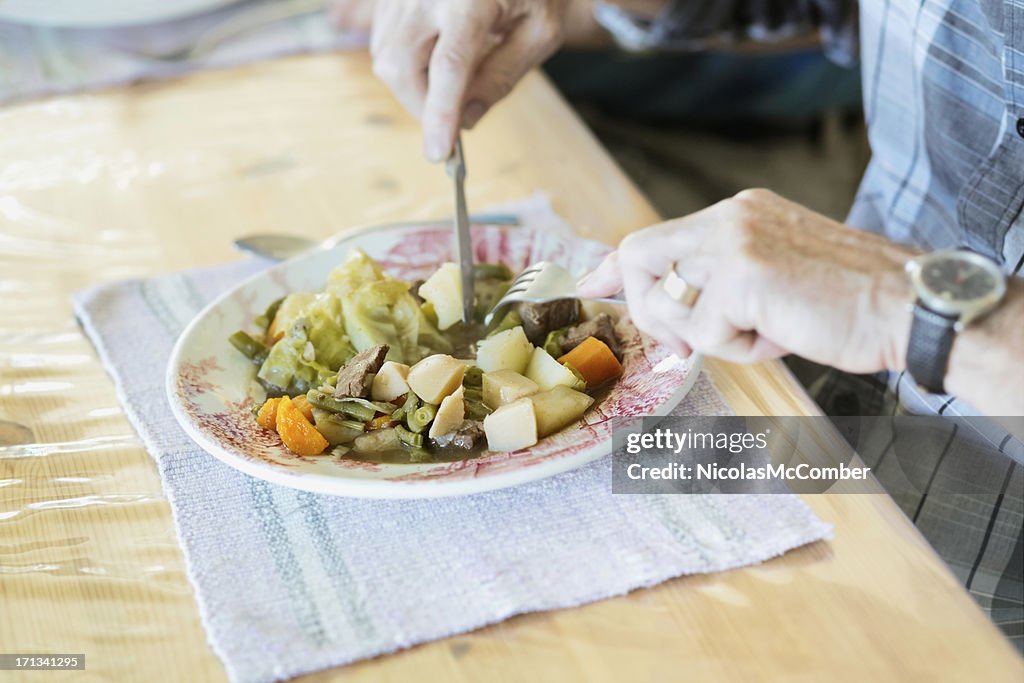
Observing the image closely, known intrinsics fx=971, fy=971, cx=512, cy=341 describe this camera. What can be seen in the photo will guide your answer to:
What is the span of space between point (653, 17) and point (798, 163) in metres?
1.15

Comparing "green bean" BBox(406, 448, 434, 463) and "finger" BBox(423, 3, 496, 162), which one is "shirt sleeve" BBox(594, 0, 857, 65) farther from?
"green bean" BBox(406, 448, 434, 463)

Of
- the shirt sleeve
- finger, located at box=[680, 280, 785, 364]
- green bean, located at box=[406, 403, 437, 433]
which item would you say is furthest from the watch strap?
the shirt sleeve

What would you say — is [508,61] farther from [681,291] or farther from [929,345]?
[929,345]

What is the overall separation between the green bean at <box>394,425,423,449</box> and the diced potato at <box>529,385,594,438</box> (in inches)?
4.8

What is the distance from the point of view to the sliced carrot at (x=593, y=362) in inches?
42.5

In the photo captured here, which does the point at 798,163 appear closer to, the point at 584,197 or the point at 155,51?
the point at 584,197

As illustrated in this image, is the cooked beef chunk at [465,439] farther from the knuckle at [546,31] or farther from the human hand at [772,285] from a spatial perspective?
the knuckle at [546,31]

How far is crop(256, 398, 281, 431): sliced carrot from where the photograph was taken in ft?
3.42

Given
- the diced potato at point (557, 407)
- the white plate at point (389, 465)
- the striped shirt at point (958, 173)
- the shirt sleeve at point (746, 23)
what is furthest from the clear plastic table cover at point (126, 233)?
the shirt sleeve at point (746, 23)

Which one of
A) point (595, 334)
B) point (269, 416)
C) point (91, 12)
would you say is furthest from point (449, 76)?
point (91, 12)

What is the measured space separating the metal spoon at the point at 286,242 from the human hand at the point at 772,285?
52cm

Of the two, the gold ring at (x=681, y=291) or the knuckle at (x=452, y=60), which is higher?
→ the knuckle at (x=452, y=60)

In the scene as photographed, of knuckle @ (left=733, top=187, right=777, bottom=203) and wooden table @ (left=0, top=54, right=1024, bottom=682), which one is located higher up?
knuckle @ (left=733, top=187, right=777, bottom=203)

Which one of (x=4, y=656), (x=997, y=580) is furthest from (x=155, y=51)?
(x=997, y=580)
